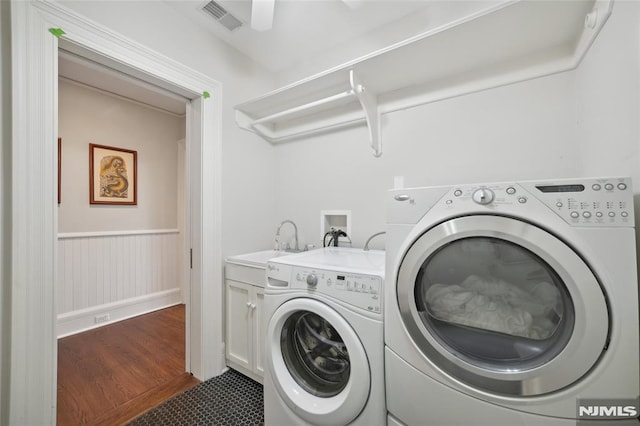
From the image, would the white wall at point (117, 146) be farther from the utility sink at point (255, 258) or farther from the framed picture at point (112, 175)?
the utility sink at point (255, 258)

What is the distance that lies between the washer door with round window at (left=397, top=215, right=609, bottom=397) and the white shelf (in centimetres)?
98

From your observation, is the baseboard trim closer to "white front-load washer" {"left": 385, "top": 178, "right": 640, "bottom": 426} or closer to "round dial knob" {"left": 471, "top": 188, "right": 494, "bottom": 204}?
"white front-load washer" {"left": 385, "top": 178, "right": 640, "bottom": 426}

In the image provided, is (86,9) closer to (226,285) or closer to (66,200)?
(226,285)

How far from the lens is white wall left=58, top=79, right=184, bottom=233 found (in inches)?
99.8

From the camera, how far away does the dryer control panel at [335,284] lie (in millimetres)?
1010

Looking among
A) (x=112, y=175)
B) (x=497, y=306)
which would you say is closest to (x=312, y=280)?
(x=497, y=306)

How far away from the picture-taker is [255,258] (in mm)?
1858

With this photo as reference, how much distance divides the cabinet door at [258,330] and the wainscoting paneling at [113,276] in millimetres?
2152

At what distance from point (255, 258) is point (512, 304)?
5.04 feet

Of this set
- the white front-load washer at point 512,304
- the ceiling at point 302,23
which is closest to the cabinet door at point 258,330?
the white front-load washer at point 512,304

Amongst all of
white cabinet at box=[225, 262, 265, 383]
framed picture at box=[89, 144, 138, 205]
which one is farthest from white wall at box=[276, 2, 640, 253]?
framed picture at box=[89, 144, 138, 205]

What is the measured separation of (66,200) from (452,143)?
142 inches

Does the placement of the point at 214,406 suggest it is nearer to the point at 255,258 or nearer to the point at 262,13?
the point at 255,258

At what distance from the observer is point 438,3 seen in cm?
155
